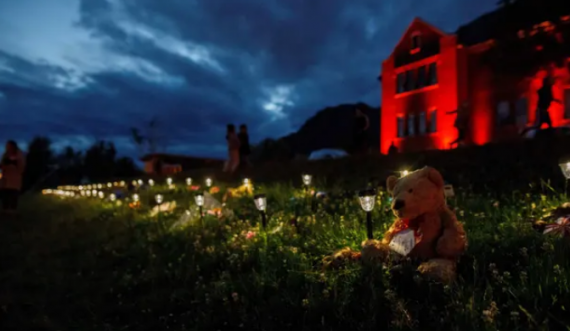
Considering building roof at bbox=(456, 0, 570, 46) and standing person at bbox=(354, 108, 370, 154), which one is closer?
standing person at bbox=(354, 108, 370, 154)

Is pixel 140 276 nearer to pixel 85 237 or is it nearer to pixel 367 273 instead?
pixel 367 273

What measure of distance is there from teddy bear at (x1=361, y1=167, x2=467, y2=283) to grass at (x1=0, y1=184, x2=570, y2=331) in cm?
19

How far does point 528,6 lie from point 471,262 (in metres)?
17.7

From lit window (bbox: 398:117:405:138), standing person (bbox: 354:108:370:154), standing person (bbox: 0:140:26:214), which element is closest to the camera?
standing person (bbox: 0:140:26:214)

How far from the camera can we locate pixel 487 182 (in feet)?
29.4

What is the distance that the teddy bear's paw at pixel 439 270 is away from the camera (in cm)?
357

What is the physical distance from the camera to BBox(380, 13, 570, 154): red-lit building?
763 inches

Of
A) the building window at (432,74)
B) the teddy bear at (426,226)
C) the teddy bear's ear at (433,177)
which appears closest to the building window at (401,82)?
the building window at (432,74)

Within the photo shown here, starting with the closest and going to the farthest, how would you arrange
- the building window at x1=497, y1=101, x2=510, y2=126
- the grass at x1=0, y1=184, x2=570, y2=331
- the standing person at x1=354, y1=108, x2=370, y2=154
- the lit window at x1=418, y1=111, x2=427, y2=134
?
the grass at x1=0, y1=184, x2=570, y2=331 → the standing person at x1=354, y1=108, x2=370, y2=154 → the building window at x1=497, y1=101, x2=510, y2=126 → the lit window at x1=418, y1=111, x2=427, y2=134

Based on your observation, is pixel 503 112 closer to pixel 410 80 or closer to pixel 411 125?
pixel 411 125

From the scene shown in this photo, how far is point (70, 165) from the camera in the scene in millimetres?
52281

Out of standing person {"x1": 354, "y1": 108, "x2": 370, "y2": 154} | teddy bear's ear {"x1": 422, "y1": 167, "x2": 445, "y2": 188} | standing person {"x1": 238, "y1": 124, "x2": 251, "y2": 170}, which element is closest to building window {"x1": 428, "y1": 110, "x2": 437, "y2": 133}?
standing person {"x1": 354, "y1": 108, "x2": 370, "y2": 154}

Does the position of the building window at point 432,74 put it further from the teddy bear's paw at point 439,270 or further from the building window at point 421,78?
the teddy bear's paw at point 439,270

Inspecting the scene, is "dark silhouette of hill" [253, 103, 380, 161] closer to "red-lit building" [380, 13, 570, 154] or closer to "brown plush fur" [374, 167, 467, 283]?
"red-lit building" [380, 13, 570, 154]
